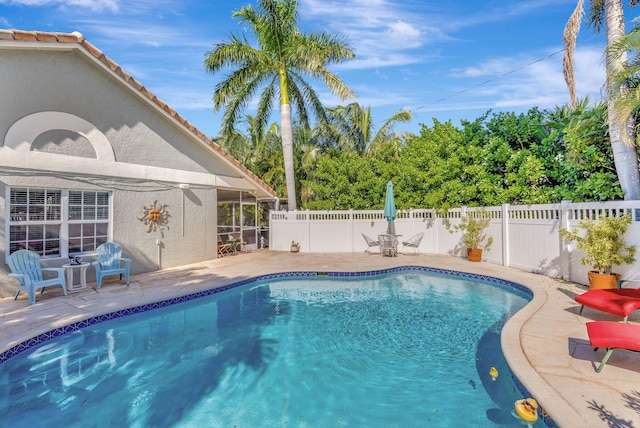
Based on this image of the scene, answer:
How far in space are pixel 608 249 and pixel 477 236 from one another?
5438 millimetres

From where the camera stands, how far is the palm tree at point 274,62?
1518 cm

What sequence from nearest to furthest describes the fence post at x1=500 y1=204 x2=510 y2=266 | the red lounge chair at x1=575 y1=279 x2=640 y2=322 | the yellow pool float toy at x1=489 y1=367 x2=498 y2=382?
the yellow pool float toy at x1=489 y1=367 x2=498 y2=382
the red lounge chair at x1=575 y1=279 x2=640 y2=322
the fence post at x1=500 y1=204 x2=510 y2=266

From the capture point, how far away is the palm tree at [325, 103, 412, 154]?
80.2ft

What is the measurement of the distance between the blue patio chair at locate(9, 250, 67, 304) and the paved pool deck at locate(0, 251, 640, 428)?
1.21 feet

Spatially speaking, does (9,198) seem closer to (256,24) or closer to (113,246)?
(113,246)

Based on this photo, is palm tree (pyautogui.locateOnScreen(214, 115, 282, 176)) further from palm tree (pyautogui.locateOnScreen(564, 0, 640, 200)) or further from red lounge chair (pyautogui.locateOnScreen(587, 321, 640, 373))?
red lounge chair (pyautogui.locateOnScreen(587, 321, 640, 373))

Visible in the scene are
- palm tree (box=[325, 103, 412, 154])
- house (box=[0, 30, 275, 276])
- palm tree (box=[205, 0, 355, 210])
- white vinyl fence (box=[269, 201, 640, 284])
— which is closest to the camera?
house (box=[0, 30, 275, 276])

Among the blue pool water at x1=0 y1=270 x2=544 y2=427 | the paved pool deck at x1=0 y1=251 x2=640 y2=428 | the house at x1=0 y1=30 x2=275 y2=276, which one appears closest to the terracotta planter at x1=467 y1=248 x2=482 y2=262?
the paved pool deck at x1=0 y1=251 x2=640 y2=428

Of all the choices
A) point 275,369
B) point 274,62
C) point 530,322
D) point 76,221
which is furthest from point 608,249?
point 274,62

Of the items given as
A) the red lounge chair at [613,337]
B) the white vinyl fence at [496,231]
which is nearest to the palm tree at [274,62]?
the white vinyl fence at [496,231]

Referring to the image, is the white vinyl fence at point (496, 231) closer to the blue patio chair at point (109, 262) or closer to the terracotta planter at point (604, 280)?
the terracotta planter at point (604, 280)

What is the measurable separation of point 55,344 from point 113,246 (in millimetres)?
3999

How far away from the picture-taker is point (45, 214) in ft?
28.2

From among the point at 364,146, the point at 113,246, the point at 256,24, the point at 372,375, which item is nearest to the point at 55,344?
the point at 113,246
